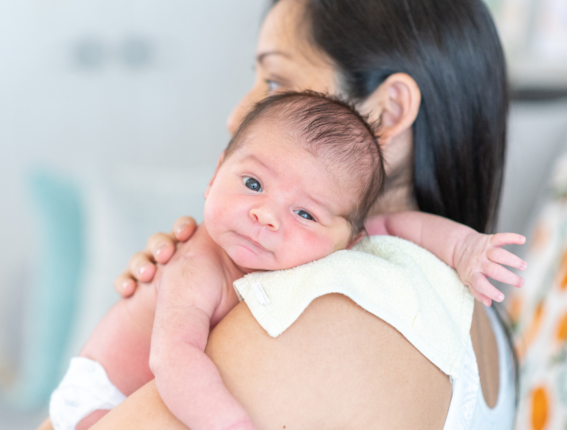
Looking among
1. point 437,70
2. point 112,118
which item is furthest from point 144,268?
Answer: point 112,118

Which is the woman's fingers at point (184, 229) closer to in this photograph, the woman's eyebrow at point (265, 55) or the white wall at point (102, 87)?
A: the woman's eyebrow at point (265, 55)

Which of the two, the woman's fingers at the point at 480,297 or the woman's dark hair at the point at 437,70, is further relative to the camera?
the woman's dark hair at the point at 437,70

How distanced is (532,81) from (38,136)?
2639mm

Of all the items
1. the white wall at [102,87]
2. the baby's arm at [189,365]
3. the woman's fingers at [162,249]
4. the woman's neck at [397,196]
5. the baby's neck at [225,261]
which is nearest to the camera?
the baby's arm at [189,365]

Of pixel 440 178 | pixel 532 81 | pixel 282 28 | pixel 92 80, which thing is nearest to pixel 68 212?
pixel 92 80

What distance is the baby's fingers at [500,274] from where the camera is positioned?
77cm

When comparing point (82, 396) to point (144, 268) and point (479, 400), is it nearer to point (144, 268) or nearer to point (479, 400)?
point (144, 268)

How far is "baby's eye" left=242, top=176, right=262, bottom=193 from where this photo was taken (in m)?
0.79

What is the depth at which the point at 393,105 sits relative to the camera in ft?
3.49

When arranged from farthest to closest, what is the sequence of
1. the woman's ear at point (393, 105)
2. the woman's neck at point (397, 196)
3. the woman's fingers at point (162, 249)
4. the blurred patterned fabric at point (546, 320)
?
the blurred patterned fabric at point (546, 320) < the woman's neck at point (397, 196) < the woman's ear at point (393, 105) < the woman's fingers at point (162, 249)

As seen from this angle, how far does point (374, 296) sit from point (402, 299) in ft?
0.15

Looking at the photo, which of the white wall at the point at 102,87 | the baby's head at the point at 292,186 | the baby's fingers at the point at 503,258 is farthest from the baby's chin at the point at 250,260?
the white wall at the point at 102,87

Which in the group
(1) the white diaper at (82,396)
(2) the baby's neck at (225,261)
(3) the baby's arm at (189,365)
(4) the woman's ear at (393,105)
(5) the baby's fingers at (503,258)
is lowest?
(1) the white diaper at (82,396)

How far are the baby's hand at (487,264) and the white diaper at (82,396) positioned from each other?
637 millimetres
